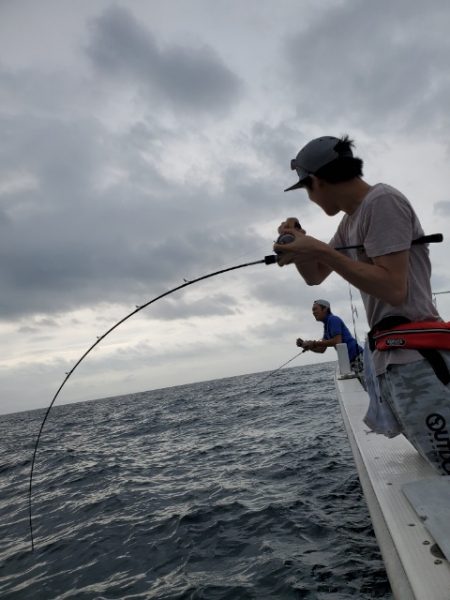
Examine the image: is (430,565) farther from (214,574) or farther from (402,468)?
(214,574)

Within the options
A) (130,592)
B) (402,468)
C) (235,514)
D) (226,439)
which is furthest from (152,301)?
(226,439)

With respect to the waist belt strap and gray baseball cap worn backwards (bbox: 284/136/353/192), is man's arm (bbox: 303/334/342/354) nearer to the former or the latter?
the waist belt strap

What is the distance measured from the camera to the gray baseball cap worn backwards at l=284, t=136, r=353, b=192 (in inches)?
83.2

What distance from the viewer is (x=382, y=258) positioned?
190cm

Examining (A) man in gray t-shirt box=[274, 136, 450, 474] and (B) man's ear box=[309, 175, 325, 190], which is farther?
(B) man's ear box=[309, 175, 325, 190]

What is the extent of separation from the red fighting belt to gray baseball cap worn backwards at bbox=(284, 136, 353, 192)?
923 mm

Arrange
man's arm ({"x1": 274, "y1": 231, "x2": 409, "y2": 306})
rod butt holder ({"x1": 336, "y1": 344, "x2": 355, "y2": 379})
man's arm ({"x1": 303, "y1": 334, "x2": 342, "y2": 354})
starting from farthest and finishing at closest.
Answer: rod butt holder ({"x1": 336, "y1": 344, "x2": 355, "y2": 379})
man's arm ({"x1": 303, "y1": 334, "x2": 342, "y2": 354})
man's arm ({"x1": 274, "y1": 231, "x2": 409, "y2": 306})

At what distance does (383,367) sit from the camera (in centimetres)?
220

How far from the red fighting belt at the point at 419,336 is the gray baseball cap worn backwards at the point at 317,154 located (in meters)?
0.92

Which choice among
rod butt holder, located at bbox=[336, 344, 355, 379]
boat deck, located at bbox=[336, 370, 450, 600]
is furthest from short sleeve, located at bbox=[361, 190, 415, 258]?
rod butt holder, located at bbox=[336, 344, 355, 379]

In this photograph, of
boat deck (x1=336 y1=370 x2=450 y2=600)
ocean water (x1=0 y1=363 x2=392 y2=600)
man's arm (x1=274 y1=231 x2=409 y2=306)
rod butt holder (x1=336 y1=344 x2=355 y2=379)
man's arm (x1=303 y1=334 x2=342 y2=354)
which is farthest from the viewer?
rod butt holder (x1=336 y1=344 x2=355 y2=379)

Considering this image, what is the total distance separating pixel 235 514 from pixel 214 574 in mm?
1323

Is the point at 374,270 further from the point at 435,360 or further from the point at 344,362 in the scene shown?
the point at 344,362

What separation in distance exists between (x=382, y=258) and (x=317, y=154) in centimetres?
66
